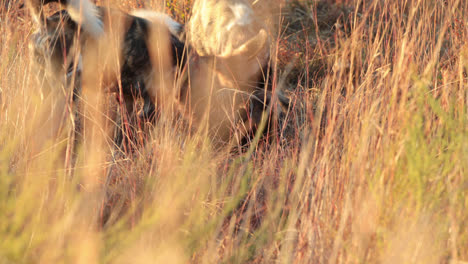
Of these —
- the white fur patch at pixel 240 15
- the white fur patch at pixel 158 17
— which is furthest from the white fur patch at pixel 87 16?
the white fur patch at pixel 240 15

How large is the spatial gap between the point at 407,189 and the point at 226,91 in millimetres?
1930

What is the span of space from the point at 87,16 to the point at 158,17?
1.73 feet

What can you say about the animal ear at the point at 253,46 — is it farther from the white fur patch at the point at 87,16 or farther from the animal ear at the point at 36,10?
the animal ear at the point at 36,10

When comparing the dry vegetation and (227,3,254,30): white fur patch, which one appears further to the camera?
(227,3,254,30): white fur patch

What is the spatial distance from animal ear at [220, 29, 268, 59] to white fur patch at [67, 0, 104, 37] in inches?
35.0

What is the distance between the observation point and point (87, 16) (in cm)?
293

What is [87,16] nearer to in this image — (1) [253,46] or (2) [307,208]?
(1) [253,46]

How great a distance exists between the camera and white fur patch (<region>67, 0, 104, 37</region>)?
2.87m

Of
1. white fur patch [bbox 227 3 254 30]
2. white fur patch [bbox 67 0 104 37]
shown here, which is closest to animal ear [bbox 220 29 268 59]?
white fur patch [bbox 227 3 254 30]

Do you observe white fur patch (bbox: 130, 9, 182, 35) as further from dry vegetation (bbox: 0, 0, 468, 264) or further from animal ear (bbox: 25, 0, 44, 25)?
dry vegetation (bbox: 0, 0, 468, 264)

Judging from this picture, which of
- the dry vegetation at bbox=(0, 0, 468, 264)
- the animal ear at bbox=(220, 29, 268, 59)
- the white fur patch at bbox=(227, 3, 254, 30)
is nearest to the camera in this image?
the dry vegetation at bbox=(0, 0, 468, 264)

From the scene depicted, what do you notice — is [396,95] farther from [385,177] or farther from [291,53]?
Answer: [291,53]

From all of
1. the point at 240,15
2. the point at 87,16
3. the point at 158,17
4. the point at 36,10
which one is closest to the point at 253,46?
the point at 240,15

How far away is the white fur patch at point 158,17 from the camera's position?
337 centimetres
